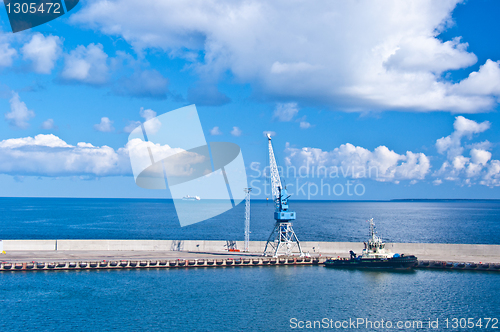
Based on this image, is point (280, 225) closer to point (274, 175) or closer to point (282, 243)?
point (282, 243)

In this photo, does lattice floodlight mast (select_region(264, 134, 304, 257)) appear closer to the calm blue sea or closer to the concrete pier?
the concrete pier

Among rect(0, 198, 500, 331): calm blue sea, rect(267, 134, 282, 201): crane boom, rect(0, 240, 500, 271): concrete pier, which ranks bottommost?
rect(0, 198, 500, 331): calm blue sea

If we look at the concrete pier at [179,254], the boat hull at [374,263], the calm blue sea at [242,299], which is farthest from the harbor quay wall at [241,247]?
the calm blue sea at [242,299]

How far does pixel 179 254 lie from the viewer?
3155 inches

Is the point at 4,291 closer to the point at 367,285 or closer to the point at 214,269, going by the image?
the point at 214,269

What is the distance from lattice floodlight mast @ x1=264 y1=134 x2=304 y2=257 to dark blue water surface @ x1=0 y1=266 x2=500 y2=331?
10286 mm

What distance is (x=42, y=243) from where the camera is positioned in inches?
3209

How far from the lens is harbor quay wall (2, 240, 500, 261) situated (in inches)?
3127

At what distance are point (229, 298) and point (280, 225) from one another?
29.8m

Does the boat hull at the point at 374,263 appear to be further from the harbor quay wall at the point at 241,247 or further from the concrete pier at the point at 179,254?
the harbor quay wall at the point at 241,247

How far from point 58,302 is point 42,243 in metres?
35.2

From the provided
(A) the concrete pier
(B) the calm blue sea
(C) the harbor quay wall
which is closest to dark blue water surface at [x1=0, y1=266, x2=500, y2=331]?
(B) the calm blue sea

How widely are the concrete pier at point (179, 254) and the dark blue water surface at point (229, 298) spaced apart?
231 cm

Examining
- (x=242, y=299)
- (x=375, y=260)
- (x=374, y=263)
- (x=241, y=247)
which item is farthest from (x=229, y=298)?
(x=375, y=260)
